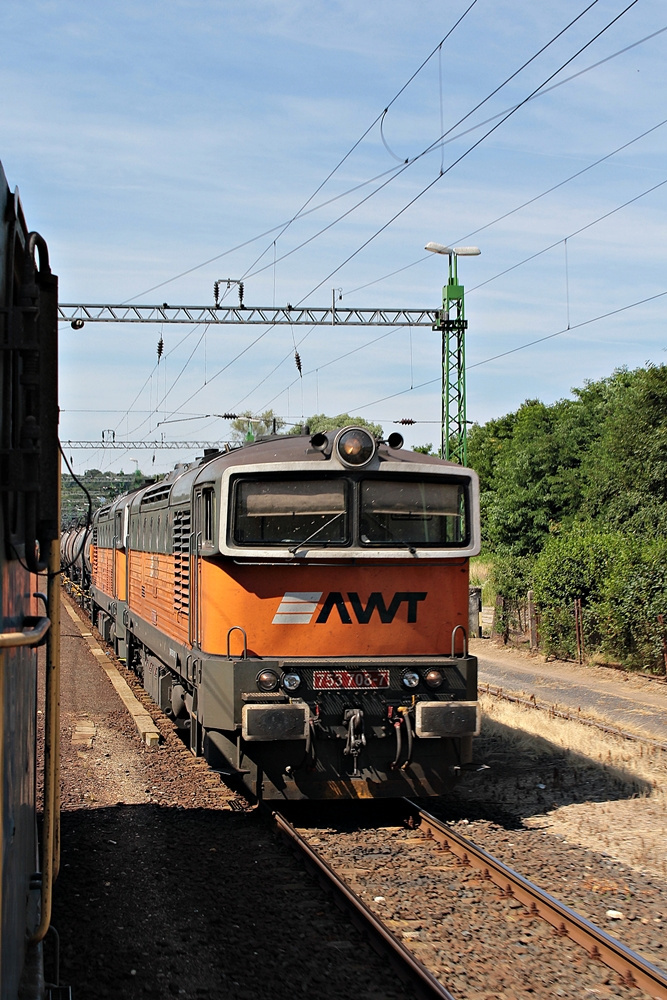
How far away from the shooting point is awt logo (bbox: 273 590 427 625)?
8234 mm

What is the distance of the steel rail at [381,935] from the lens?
521 centimetres

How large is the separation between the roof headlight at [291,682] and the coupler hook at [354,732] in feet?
1.47

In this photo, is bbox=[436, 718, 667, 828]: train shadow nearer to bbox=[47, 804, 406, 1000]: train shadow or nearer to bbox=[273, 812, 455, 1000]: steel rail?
bbox=[273, 812, 455, 1000]: steel rail

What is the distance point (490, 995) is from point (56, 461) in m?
3.59

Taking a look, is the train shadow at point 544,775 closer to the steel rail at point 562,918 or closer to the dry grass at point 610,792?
the dry grass at point 610,792

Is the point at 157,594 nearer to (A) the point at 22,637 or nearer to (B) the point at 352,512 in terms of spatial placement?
(B) the point at 352,512

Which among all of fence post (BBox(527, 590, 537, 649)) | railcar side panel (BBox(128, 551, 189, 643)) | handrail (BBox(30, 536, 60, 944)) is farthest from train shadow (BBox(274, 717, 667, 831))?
fence post (BBox(527, 590, 537, 649))

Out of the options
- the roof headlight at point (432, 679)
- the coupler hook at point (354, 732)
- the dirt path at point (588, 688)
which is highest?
the roof headlight at point (432, 679)

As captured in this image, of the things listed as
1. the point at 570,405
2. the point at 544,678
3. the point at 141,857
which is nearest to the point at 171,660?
the point at 141,857

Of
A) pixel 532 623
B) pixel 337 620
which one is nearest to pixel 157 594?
pixel 337 620

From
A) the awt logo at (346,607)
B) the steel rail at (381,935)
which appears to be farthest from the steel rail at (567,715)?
the steel rail at (381,935)

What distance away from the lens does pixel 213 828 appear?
8398 mm

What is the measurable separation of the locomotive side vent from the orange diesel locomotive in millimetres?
991

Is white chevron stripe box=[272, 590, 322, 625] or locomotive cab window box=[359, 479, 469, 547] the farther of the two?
locomotive cab window box=[359, 479, 469, 547]
